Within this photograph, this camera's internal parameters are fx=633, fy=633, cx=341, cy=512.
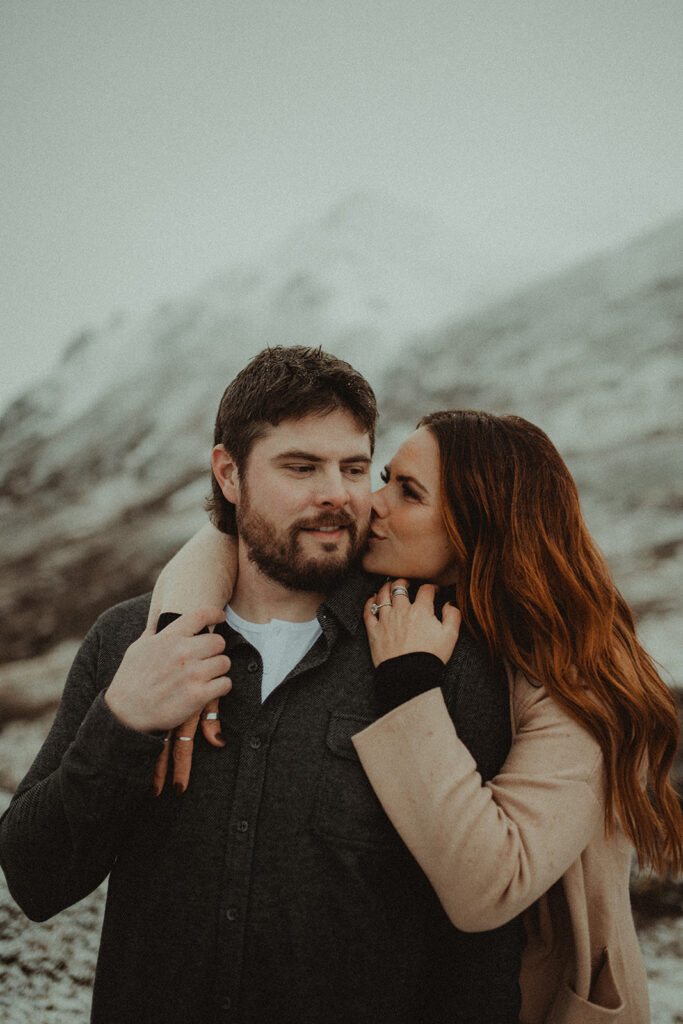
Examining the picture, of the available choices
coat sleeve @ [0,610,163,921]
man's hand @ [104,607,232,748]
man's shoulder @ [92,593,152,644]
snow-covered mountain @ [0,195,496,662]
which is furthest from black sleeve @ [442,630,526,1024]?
snow-covered mountain @ [0,195,496,662]

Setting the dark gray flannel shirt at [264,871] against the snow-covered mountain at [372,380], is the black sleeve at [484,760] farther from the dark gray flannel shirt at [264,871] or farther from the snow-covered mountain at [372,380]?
the snow-covered mountain at [372,380]

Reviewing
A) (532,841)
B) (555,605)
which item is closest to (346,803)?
(532,841)

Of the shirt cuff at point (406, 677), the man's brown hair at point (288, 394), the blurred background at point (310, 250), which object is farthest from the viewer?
the blurred background at point (310, 250)

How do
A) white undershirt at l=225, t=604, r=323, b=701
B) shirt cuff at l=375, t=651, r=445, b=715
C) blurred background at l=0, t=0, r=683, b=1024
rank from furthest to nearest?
blurred background at l=0, t=0, r=683, b=1024
white undershirt at l=225, t=604, r=323, b=701
shirt cuff at l=375, t=651, r=445, b=715

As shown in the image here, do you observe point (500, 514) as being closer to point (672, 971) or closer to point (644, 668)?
point (644, 668)

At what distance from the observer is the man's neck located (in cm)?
130

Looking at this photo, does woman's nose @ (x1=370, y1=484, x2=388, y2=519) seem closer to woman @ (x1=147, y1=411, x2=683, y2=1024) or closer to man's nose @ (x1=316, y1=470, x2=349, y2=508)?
woman @ (x1=147, y1=411, x2=683, y2=1024)

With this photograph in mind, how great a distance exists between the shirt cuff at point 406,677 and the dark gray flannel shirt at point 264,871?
5 cm

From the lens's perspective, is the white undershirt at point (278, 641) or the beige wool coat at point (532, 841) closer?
the beige wool coat at point (532, 841)

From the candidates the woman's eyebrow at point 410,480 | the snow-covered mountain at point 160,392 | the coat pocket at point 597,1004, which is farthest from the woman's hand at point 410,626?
the snow-covered mountain at point 160,392

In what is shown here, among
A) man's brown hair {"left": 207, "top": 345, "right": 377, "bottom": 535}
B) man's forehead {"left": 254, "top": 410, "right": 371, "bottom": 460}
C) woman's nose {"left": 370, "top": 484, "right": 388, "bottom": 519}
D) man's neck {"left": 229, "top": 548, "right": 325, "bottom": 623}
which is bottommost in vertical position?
man's neck {"left": 229, "top": 548, "right": 325, "bottom": 623}

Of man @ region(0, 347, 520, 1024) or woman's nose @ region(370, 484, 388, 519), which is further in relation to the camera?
woman's nose @ region(370, 484, 388, 519)

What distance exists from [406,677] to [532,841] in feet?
1.04

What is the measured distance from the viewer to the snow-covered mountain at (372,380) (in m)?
2.21
